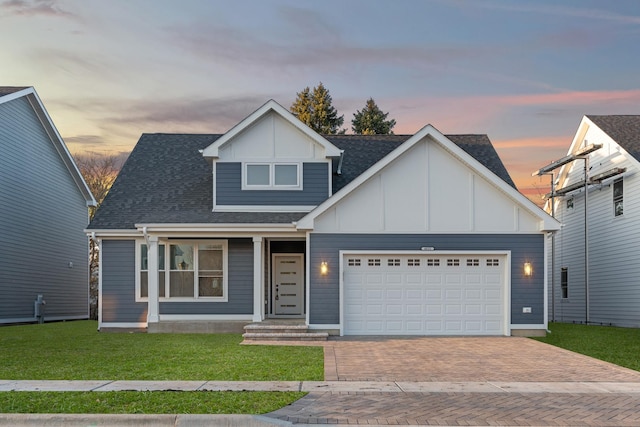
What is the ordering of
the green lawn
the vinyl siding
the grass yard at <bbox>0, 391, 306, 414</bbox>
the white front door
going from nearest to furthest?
the grass yard at <bbox>0, 391, 306, 414</bbox> → the green lawn → the white front door → the vinyl siding

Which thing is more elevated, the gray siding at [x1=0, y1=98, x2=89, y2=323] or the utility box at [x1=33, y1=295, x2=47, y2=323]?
the gray siding at [x1=0, y1=98, x2=89, y2=323]

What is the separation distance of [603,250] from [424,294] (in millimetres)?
10949

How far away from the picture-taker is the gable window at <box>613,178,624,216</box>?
24.0 metres

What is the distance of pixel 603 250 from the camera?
998 inches

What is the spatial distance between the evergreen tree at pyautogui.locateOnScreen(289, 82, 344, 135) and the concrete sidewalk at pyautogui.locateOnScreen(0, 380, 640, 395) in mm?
39109

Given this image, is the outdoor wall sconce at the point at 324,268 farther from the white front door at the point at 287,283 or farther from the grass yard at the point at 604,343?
the grass yard at the point at 604,343

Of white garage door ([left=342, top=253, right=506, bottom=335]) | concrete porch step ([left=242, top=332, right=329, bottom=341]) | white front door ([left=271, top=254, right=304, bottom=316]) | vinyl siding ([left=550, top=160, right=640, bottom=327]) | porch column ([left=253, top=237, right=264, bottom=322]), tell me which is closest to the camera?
concrete porch step ([left=242, top=332, right=329, bottom=341])

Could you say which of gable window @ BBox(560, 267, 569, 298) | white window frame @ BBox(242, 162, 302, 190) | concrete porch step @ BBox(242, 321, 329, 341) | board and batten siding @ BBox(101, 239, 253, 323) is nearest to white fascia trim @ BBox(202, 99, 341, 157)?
white window frame @ BBox(242, 162, 302, 190)

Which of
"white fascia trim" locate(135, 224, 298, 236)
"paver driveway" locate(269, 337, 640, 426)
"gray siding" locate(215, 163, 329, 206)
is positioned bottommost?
"paver driveway" locate(269, 337, 640, 426)

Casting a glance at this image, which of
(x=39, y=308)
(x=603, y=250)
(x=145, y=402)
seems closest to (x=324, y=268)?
(x=145, y=402)

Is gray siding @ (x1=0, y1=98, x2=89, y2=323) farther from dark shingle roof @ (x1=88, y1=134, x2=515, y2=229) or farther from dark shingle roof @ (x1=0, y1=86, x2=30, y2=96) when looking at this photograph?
dark shingle roof @ (x1=88, y1=134, x2=515, y2=229)

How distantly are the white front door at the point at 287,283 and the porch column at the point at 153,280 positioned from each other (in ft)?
12.8

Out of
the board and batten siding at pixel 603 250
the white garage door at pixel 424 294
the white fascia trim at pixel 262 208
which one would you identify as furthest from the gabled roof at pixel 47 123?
the board and batten siding at pixel 603 250

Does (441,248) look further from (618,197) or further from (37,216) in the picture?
(37,216)
